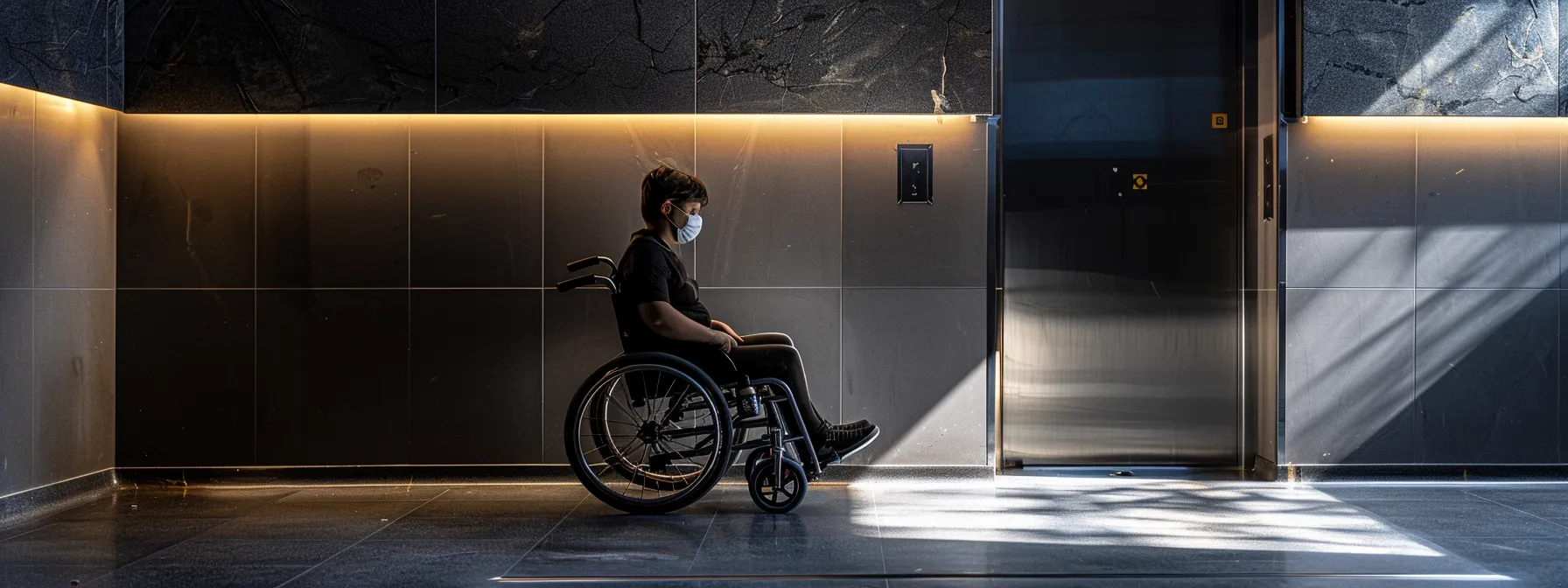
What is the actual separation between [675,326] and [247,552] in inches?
68.0

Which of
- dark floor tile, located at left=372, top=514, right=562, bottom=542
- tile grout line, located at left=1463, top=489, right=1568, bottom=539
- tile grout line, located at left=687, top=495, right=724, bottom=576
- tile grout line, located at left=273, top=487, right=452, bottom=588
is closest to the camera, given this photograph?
tile grout line, located at left=273, top=487, right=452, bottom=588

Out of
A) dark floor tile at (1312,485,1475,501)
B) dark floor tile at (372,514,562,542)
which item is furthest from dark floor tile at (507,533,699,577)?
dark floor tile at (1312,485,1475,501)

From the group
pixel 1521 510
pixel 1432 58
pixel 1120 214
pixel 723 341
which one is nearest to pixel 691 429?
pixel 723 341

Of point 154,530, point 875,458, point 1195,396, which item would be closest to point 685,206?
point 875,458

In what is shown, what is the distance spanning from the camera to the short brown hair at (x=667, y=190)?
5070 millimetres

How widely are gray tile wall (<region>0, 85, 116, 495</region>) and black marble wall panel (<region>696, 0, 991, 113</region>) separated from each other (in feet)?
8.90

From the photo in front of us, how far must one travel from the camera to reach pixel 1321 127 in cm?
573

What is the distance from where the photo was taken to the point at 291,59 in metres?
5.57

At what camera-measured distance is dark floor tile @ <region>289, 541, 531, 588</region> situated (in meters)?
3.80

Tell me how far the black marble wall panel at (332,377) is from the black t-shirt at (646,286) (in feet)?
4.35

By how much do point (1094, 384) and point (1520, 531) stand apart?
77.7 inches

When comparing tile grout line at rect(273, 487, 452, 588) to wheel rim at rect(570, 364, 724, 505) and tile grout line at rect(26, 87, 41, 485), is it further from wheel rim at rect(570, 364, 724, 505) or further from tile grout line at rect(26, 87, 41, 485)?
tile grout line at rect(26, 87, 41, 485)

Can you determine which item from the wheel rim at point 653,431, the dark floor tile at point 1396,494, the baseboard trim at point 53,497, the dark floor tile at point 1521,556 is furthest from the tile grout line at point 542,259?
the dark floor tile at point 1521,556

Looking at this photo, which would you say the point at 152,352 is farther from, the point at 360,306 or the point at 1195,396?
the point at 1195,396
